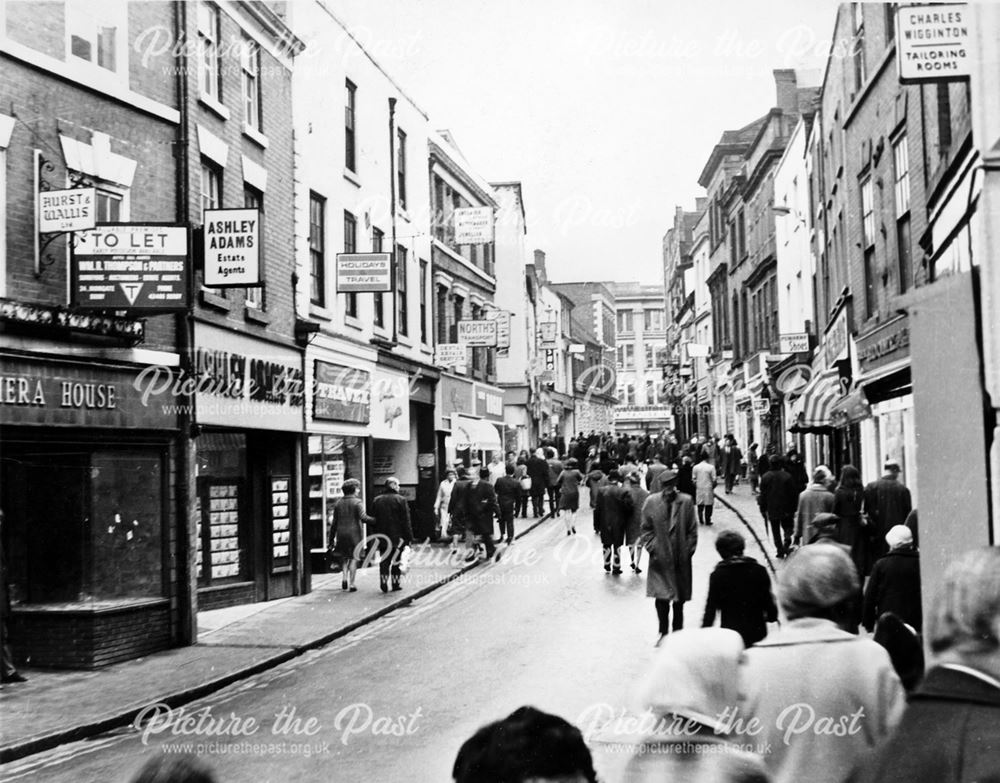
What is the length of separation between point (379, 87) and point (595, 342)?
6142cm

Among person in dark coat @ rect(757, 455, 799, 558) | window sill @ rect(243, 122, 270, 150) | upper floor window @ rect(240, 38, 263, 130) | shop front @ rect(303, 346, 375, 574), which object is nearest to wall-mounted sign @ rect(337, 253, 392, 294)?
shop front @ rect(303, 346, 375, 574)

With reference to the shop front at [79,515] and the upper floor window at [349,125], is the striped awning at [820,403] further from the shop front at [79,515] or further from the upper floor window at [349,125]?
the shop front at [79,515]

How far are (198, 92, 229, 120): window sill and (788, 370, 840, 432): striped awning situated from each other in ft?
42.2

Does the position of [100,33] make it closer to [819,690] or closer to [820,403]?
[819,690]

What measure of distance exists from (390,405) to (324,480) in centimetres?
369

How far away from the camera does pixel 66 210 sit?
11562 mm

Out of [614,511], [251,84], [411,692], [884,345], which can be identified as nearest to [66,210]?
[411,692]

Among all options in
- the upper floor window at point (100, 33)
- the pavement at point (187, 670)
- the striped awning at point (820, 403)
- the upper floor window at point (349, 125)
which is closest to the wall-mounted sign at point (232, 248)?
the upper floor window at point (100, 33)

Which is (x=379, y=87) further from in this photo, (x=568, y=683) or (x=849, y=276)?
(x=568, y=683)

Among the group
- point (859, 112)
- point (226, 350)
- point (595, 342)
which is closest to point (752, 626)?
point (226, 350)

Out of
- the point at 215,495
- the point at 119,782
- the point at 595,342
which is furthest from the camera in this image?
the point at 595,342

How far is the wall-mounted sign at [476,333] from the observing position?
3023cm

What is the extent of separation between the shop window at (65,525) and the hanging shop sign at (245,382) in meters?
1.96

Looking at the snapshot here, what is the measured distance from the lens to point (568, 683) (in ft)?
34.9
